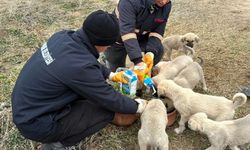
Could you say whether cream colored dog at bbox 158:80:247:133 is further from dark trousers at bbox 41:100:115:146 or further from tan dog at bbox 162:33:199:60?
tan dog at bbox 162:33:199:60

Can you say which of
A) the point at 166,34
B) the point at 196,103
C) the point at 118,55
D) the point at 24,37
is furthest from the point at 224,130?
the point at 24,37

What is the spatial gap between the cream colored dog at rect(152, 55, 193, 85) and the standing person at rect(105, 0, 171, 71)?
36 cm

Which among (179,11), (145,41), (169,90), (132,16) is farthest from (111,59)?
(179,11)

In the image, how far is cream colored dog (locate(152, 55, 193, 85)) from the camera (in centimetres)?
539

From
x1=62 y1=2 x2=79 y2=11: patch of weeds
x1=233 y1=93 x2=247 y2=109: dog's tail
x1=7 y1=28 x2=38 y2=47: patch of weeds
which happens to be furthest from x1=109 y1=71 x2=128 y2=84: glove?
x1=62 y1=2 x2=79 y2=11: patch of weeds

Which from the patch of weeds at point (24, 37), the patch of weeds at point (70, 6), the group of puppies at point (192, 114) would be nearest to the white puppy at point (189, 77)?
the group of puppies at point (192, 114)

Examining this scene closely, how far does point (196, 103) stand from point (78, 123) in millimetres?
1687

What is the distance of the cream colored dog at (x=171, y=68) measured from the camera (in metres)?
5.39

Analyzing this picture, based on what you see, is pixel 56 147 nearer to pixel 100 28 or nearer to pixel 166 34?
pixel 100 28

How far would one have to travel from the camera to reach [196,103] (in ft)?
15.4

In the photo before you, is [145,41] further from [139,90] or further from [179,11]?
[179,11]

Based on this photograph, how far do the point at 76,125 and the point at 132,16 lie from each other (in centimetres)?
214

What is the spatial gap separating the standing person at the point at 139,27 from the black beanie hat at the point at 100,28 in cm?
146

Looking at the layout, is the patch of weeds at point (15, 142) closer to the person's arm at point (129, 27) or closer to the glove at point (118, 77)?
the glove at point (118, 77)
